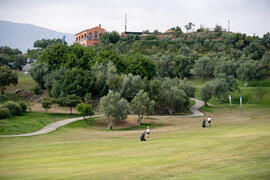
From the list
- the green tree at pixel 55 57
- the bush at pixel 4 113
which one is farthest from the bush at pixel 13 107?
the green tree at pixel 55 57

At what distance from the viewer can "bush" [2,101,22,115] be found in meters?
61.2

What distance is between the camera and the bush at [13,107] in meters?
61.2

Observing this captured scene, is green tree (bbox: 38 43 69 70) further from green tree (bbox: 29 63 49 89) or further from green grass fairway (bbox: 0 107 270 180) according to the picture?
green grass fairway (bbox: 0 107 270 180)

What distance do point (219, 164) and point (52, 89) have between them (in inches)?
2781

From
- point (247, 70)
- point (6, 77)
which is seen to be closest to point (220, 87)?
point (247, 70)

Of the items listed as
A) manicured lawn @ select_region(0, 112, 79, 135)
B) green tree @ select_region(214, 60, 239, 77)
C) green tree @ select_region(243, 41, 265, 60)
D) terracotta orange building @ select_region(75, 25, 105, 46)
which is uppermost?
terracotta orange building @ select_region(75, 25, 105, 46)

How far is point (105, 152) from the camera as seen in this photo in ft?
100

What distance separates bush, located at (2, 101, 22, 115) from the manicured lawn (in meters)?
1.43

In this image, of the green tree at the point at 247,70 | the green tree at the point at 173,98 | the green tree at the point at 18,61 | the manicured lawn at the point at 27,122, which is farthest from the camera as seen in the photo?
the green tree at the point at 18,61

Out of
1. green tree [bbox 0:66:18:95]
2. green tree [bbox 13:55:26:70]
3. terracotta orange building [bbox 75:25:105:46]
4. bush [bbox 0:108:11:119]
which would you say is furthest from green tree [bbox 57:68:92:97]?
terracotta orange building [bbox 75:25:105:46]

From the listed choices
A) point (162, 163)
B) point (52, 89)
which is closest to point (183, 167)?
point (162, 163)

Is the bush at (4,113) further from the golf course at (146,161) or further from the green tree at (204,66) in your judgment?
the green tree at (204,66)

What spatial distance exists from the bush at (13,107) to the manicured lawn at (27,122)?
4.69 feet

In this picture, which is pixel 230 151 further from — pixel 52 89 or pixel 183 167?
pixel 52 89
